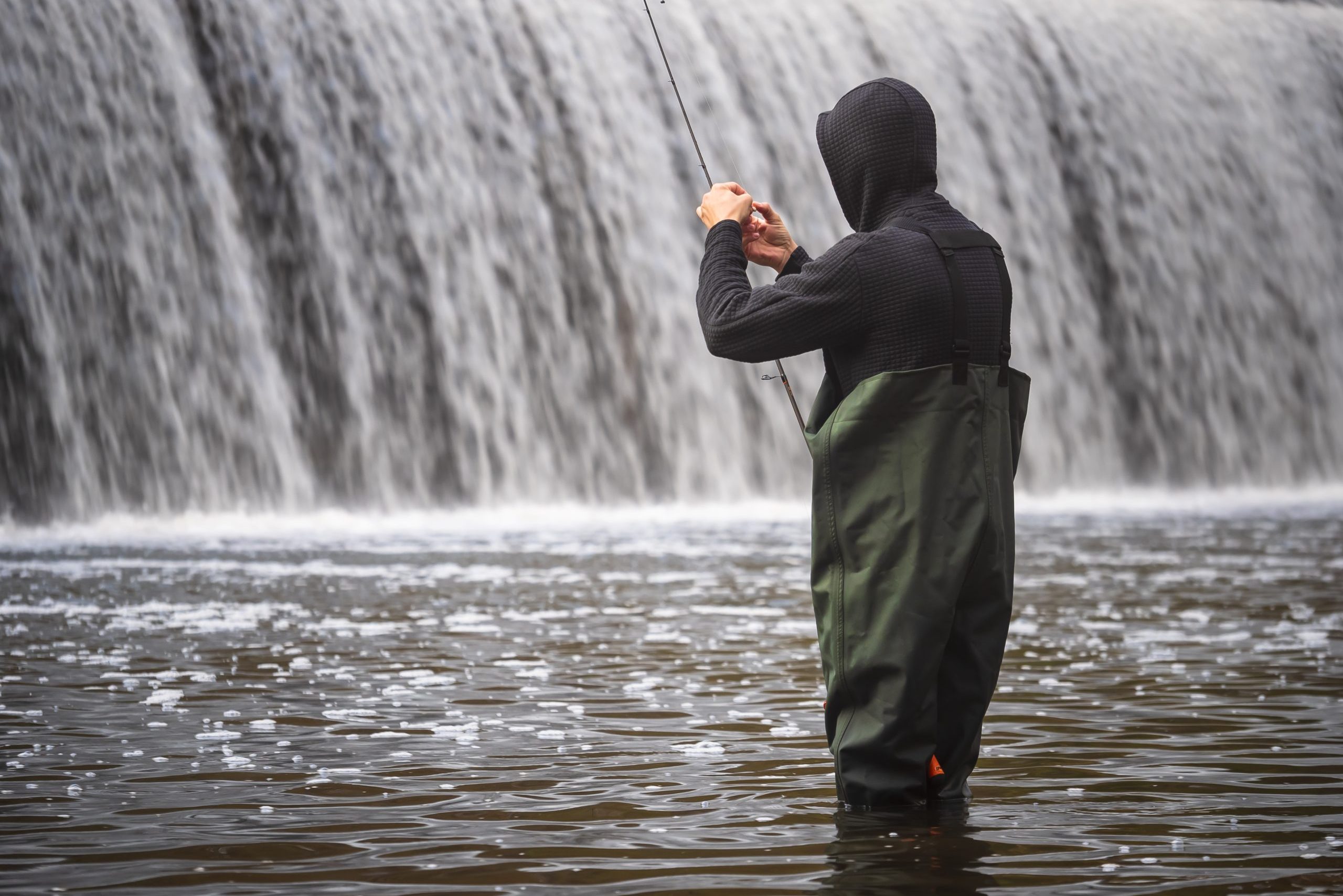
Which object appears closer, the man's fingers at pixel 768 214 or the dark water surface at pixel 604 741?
the dark water surface at pixel 604 741

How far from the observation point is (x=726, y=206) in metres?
4.13

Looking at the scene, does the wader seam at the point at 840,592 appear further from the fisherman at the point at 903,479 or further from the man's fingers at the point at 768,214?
the man's fingers at the point at 768,214

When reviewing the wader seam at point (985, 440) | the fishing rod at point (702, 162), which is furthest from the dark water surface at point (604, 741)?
the fishing rod at point (702, 162)

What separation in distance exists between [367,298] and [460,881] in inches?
600

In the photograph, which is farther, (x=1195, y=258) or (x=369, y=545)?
(x=1195, y=258)

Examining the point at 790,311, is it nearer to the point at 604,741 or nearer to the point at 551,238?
the point at 604,741

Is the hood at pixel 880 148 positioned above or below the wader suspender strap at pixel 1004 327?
above

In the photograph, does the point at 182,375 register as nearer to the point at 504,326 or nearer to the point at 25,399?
the point at 25,399

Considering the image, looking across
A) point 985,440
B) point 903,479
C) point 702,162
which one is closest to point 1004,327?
point 985,440

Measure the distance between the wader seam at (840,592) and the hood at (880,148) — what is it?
59cm

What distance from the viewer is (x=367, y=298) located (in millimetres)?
18125

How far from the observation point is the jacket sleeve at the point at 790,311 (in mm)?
3811

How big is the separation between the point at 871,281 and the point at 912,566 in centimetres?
64

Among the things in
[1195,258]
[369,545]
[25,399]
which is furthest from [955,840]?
[1195,258]
